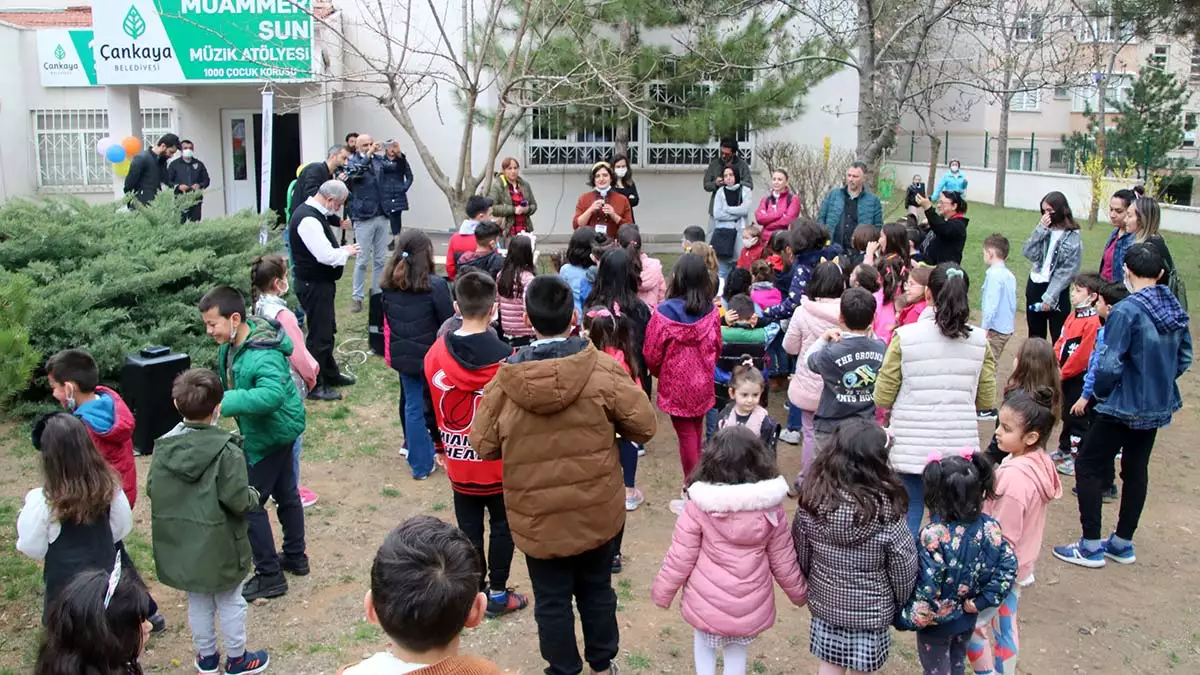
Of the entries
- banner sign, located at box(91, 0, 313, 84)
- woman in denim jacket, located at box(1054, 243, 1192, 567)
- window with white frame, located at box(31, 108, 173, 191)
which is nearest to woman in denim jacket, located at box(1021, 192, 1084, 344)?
woman in denim jacket, located at box(1054, 243, 1192, 567)

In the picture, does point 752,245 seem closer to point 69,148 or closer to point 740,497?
point 740,497

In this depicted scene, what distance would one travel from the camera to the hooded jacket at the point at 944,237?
835 cm

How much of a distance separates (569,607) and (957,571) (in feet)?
4.71

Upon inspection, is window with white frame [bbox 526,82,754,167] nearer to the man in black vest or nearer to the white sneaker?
the man in black vest

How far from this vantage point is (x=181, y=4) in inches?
529

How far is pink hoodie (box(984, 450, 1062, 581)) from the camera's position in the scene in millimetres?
4207

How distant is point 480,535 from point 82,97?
20.2m

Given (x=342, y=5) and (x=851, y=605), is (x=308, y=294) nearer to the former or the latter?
(x=851, y=605)

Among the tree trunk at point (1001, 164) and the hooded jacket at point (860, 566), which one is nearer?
the hooded jacket at point (860, 566)

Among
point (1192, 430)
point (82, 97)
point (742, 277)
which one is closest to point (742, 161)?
point (742, 277)

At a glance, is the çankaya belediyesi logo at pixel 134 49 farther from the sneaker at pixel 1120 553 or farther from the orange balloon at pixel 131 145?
the sneaker at pixel 1120 553

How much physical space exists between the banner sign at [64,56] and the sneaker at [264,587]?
18392 millimetres

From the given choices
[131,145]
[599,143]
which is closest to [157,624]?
[131,145]

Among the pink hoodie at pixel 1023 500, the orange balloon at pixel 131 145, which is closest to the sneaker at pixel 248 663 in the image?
the pink hoodie at pixel 1023 500
